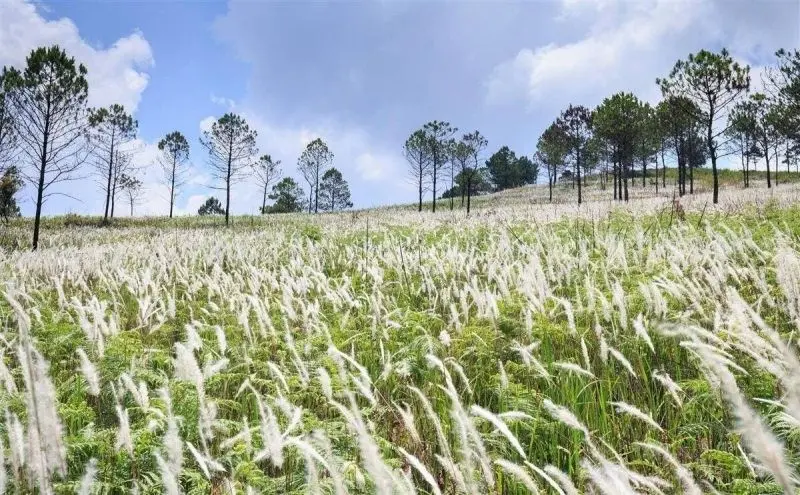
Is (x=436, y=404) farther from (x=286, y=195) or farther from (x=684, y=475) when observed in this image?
(x=286, y=195)

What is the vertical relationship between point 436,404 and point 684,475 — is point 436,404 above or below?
below

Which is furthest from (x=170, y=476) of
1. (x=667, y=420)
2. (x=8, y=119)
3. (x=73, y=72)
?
(x=8, y=119)

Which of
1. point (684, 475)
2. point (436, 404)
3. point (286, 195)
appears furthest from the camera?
point (286, 195)

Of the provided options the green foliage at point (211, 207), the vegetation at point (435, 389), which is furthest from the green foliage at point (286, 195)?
the vegetation at point (435, 389)

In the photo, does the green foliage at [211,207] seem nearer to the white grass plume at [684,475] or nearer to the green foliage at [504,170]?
the green foliage at [504,170]

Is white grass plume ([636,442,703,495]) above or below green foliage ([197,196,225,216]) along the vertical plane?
below

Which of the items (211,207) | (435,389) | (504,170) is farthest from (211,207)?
(435,389)

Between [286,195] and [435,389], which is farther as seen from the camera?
[286,195]

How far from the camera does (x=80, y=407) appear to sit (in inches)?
118

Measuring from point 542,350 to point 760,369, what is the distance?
1546 millimetres

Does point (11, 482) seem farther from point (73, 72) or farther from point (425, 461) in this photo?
point (73, 72)

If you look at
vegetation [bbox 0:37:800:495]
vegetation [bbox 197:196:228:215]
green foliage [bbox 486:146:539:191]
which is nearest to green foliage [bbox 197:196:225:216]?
vegetation [bbox 197:196:228:215]

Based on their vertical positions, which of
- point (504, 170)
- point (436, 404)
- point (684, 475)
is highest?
point (504, 170)

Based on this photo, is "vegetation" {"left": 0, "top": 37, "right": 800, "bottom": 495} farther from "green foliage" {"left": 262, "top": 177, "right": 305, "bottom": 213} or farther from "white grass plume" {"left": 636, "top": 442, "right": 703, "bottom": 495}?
"green foliage" {"left": 262, "top": 177, "right": 305, "bottom": 213}
